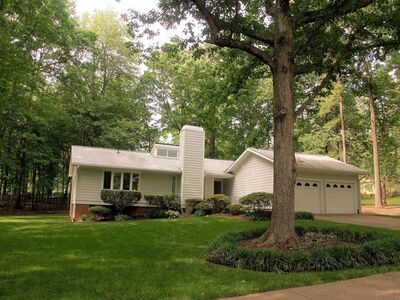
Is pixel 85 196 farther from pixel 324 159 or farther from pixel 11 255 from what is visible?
pixel 324 159

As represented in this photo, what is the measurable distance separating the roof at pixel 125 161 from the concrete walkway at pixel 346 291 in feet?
51.6

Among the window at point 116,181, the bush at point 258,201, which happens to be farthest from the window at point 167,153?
the bush at point 258,201

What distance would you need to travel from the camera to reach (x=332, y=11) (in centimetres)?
923

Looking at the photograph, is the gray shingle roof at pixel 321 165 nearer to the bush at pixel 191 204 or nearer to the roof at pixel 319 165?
the roof at pixel 319 165

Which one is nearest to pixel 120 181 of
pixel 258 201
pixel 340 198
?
pixel 258 201

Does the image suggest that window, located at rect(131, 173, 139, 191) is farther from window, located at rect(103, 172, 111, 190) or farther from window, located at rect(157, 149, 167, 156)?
window, located at rect(157, 149, 167, 156)

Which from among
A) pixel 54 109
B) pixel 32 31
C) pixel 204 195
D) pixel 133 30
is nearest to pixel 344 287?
pixel 133 30

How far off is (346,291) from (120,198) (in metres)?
15.5

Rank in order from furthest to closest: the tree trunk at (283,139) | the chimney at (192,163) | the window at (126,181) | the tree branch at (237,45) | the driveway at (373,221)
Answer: the chimney at (192,163) < the window at (126,181) < the driveway at (373,221) < the tree branch at (237,45) < the tree trunk at (283,139)

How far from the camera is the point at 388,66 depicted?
2453cm

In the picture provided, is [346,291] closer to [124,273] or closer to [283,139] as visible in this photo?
[124,273]

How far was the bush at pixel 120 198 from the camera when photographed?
18.6 meters

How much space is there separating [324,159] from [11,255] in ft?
66.2

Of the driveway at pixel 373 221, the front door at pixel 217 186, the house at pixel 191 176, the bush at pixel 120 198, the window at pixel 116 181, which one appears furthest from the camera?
the front door at pixel 217 186
